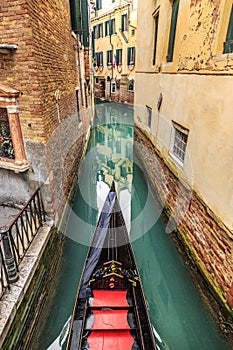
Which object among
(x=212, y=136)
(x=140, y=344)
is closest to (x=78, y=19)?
(x=212, y=136)

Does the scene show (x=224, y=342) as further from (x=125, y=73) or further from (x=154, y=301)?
(x=125, y=73)

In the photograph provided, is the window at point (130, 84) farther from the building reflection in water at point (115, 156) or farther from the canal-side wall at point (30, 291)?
the canal-side wall at point (30, 291)

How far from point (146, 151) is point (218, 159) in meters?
4.61

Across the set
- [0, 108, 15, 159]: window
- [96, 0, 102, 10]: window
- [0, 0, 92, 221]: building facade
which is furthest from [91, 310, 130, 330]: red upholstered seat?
[96, 0, 102, 10]: window

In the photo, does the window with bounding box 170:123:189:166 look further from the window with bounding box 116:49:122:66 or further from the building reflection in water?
the window with bounding box 116:49:122:66

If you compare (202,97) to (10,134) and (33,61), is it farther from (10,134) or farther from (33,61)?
(10,134)

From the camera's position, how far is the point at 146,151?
7520 mm

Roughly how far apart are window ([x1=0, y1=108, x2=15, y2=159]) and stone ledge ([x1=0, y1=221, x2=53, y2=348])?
1.39 m

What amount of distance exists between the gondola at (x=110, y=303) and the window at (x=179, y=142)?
6.71ft

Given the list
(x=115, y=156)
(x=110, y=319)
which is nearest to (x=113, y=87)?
(x=115, y=156)

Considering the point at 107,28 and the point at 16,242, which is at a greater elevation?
the point at 107,28

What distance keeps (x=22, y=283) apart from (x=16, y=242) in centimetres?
73

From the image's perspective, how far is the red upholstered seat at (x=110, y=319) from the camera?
2414 millimetres

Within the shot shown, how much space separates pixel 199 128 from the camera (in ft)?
11.4
